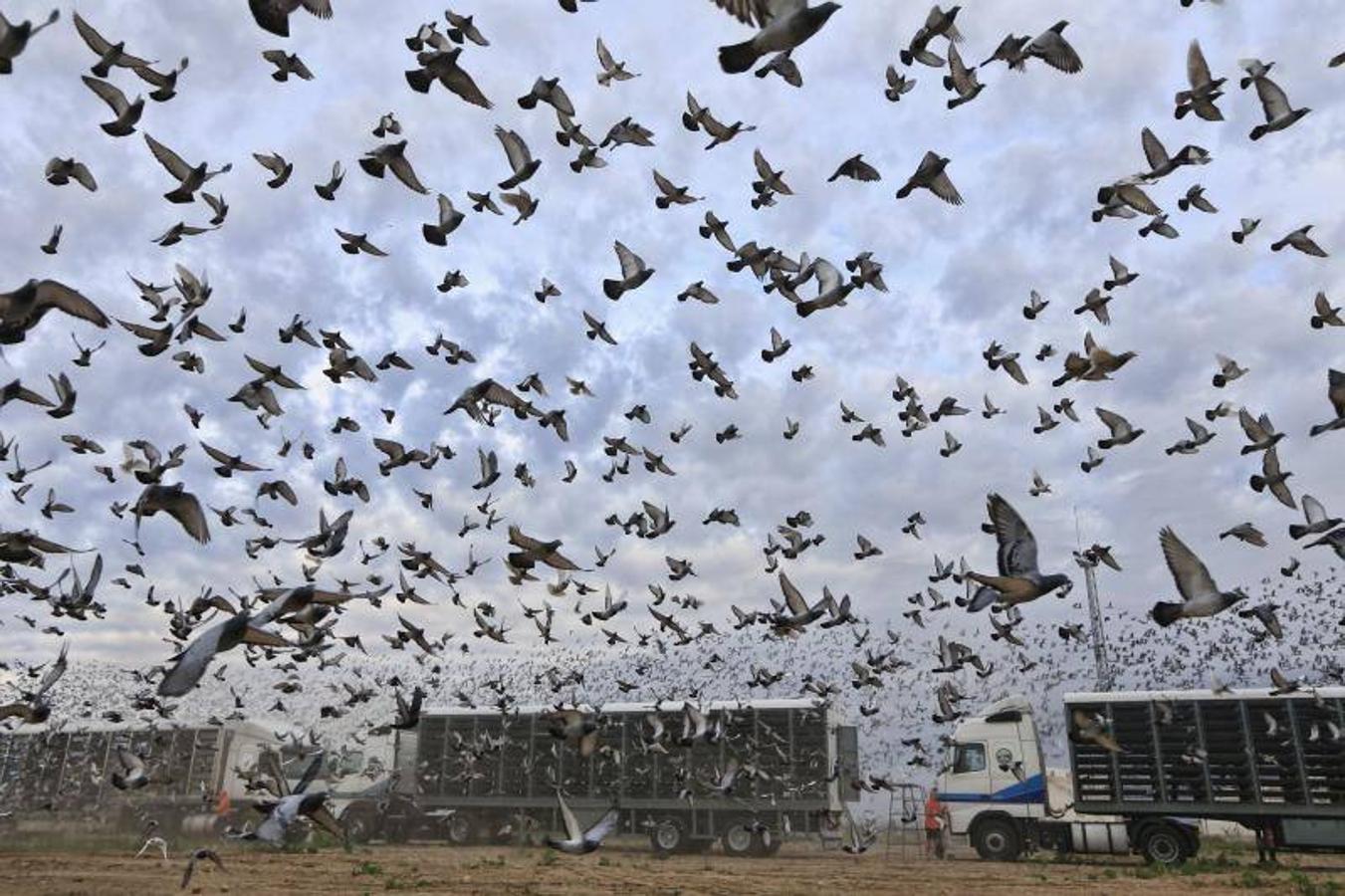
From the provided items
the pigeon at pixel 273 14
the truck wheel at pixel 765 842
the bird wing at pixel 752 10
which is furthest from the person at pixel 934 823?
the pigeon at pixel 273 14

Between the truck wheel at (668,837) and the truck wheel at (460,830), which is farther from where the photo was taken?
the truck wheel at (460,830)

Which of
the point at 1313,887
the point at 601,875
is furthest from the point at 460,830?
the point at 1313,887

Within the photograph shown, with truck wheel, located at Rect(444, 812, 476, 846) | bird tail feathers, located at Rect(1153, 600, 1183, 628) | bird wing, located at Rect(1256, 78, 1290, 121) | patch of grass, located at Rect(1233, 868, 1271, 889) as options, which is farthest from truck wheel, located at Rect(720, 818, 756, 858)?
bird wing, located at Rect(1256, 78, 1290, 121)

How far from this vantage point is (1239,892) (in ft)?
61.6

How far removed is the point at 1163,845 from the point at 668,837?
13957 millimetres

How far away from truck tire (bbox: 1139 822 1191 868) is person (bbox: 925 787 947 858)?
5836mm

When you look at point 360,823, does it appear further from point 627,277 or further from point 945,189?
point 945,189

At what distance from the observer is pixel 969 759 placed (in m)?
27.9

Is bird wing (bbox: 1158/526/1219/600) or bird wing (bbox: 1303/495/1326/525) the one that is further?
bird wing (bbox: 1303/495/1326/525)

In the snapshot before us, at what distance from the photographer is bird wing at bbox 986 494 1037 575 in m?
10.8

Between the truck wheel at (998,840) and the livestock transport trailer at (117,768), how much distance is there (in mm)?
26184

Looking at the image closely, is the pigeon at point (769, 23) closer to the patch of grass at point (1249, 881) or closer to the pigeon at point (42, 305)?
the pigeon at point (42, 305)

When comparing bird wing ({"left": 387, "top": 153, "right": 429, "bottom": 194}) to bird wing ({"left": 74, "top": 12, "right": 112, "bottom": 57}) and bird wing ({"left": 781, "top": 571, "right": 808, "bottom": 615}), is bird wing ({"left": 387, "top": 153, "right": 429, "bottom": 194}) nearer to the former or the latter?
bird wing ({"left": 74, "top": 12, "right": 112, "bottom": 57})

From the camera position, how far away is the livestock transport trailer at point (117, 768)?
115ft
